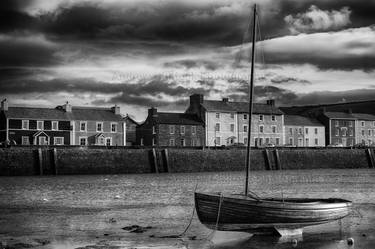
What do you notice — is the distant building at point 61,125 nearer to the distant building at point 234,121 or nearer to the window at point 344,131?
the distant building at point 234,121

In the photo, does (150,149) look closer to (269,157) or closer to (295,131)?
(269,157)

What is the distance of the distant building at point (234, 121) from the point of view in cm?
9806

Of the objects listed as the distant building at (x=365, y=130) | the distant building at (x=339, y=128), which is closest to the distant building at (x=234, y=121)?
the distant building at (x=339, y=128)

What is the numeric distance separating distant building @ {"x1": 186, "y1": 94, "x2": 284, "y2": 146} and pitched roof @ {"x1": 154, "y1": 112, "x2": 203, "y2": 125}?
124cm

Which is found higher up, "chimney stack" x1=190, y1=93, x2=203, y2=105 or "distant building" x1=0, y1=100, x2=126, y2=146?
"chimney stack" x1=190, y1=93, x2=203, y2=105

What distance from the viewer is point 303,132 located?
11038 centimetres

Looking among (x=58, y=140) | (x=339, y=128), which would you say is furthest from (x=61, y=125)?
(x=339, y=128)

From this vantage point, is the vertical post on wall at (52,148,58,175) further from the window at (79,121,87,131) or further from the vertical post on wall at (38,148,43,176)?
the window at (79,121,87,131)

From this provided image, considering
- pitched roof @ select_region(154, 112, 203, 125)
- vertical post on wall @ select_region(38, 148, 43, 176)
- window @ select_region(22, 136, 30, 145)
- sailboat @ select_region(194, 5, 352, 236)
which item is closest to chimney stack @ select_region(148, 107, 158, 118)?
pitched roof @ select_region(154, 112, 203, 125)

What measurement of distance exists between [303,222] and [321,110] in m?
99.3

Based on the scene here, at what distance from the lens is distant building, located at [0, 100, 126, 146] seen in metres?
80.9

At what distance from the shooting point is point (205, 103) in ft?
323

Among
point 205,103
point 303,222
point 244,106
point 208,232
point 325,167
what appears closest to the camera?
point 303,222

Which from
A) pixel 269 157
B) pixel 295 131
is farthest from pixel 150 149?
pixel 295 131
